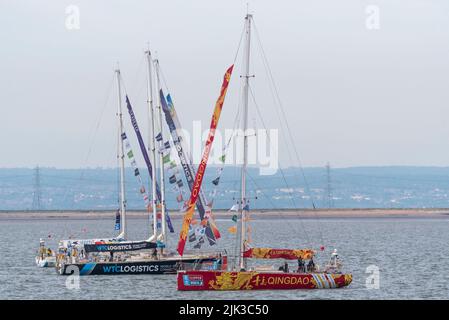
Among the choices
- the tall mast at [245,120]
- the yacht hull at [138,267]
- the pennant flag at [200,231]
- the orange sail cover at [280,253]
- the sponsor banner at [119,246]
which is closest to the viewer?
the tall mast at [245,120]

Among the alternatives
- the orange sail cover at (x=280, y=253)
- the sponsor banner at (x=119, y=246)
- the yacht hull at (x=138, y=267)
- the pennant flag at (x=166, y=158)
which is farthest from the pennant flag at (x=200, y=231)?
the pennant flag at (x=166, y=158)

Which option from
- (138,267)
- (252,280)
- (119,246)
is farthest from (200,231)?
(119,246)

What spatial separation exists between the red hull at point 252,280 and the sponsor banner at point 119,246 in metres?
14.0

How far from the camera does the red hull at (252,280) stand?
5659 cm

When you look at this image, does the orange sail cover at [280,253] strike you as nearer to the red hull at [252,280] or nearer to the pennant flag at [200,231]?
the red hull at [252,280]

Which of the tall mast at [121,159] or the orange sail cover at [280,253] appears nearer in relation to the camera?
the orange sail cover at [280,253]

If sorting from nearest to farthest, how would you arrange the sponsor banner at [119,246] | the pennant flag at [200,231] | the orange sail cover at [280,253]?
the orange sail cover at [280,253], the pennant flag at [200,231], the sponsor banner at [119,246]

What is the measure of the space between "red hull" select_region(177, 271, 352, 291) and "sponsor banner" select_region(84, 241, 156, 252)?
14.0 metres

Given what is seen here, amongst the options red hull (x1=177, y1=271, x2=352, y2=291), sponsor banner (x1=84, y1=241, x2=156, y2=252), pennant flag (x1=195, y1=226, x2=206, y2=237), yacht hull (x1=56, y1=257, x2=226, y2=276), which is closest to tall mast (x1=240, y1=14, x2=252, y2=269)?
red hull (x1=177, y1=271, x2=352, y2=291)

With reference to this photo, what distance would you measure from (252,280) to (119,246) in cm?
1918

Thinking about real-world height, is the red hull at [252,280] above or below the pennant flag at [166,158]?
below

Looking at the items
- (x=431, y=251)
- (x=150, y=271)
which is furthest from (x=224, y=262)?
(x=431, y=251)

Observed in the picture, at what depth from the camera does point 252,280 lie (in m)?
56.9
